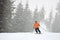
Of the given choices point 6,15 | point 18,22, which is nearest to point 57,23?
point 18,22

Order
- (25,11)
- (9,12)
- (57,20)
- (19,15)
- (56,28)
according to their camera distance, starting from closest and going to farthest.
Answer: (9,12)
(19,15)
(25,11)
(56,28)
(57,20)

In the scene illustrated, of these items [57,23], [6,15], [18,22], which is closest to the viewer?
[6,15]

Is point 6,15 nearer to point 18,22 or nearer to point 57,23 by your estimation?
point 18,22

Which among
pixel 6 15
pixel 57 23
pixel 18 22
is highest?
pixel 6 15

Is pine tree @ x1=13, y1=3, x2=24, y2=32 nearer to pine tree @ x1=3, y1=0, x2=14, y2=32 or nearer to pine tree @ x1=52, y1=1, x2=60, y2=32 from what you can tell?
pine tree @ x1=3, y1=0, x2=14, y2=32

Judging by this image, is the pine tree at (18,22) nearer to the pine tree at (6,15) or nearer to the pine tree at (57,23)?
the pine tree at (6,15)

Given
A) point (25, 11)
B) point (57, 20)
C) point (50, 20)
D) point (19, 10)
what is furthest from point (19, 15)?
point (50, 20)

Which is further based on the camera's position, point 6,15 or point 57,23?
point 57,23

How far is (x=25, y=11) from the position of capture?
66812mm

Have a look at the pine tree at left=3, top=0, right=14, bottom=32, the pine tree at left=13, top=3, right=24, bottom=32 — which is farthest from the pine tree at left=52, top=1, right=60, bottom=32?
the pine tree at left=3, top=0, right=14, bottom=32

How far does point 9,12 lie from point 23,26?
12819mm

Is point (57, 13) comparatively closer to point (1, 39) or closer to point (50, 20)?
point (50, 20)

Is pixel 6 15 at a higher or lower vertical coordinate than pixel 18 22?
higher

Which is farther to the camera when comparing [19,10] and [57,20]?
[57,20]
